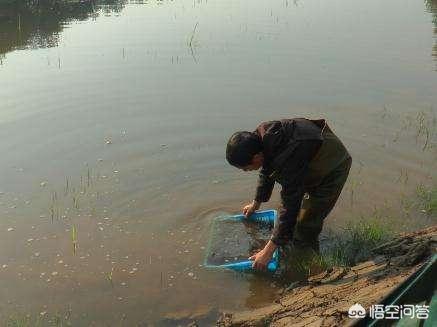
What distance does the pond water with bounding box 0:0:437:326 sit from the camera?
183 inches

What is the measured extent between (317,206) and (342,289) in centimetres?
97

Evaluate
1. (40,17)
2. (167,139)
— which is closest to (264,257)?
(167,139)

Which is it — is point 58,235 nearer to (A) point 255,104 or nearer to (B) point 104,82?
(A) point 255,104

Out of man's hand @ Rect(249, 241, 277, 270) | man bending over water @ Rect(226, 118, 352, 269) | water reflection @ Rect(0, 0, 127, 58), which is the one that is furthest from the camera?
water reflection @ Rect(0, 0, 127, 58)

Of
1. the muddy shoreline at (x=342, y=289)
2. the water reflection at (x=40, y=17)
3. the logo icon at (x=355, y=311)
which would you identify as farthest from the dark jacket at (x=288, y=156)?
the water reflection at (x=40, y=17)

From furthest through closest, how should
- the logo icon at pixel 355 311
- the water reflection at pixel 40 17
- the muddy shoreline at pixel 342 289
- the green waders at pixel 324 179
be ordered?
the water reflection at pixel 40 17 < the green waders at pixel 324 179 < the muddy shoreline at pixel 342 289 < the logo icon at pixel 355 311

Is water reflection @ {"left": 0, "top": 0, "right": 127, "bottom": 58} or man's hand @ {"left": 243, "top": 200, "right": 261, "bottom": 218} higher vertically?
water reflection @ {"left": 0, "top": 0, "right": 127, "bottom": 58}

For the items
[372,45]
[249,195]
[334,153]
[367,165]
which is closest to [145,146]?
[249,195]

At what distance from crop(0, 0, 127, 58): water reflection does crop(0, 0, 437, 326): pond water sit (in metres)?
0.18

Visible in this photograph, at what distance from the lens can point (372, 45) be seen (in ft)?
39.9

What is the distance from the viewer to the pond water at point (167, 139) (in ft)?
15.3

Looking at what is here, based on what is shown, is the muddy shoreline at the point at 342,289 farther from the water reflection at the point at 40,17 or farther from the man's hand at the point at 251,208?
the water reflection at the point at 40,17

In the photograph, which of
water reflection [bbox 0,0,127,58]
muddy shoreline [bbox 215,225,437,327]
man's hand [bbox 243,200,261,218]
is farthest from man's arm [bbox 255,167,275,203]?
water reflection [bbox 0,0,127,58]

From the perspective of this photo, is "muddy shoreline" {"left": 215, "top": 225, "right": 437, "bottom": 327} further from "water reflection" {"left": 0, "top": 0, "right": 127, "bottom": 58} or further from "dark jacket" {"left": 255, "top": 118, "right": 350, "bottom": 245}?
"water reflection" {"left": 0, "top": 0, "right": 127, "bottom": 58}
